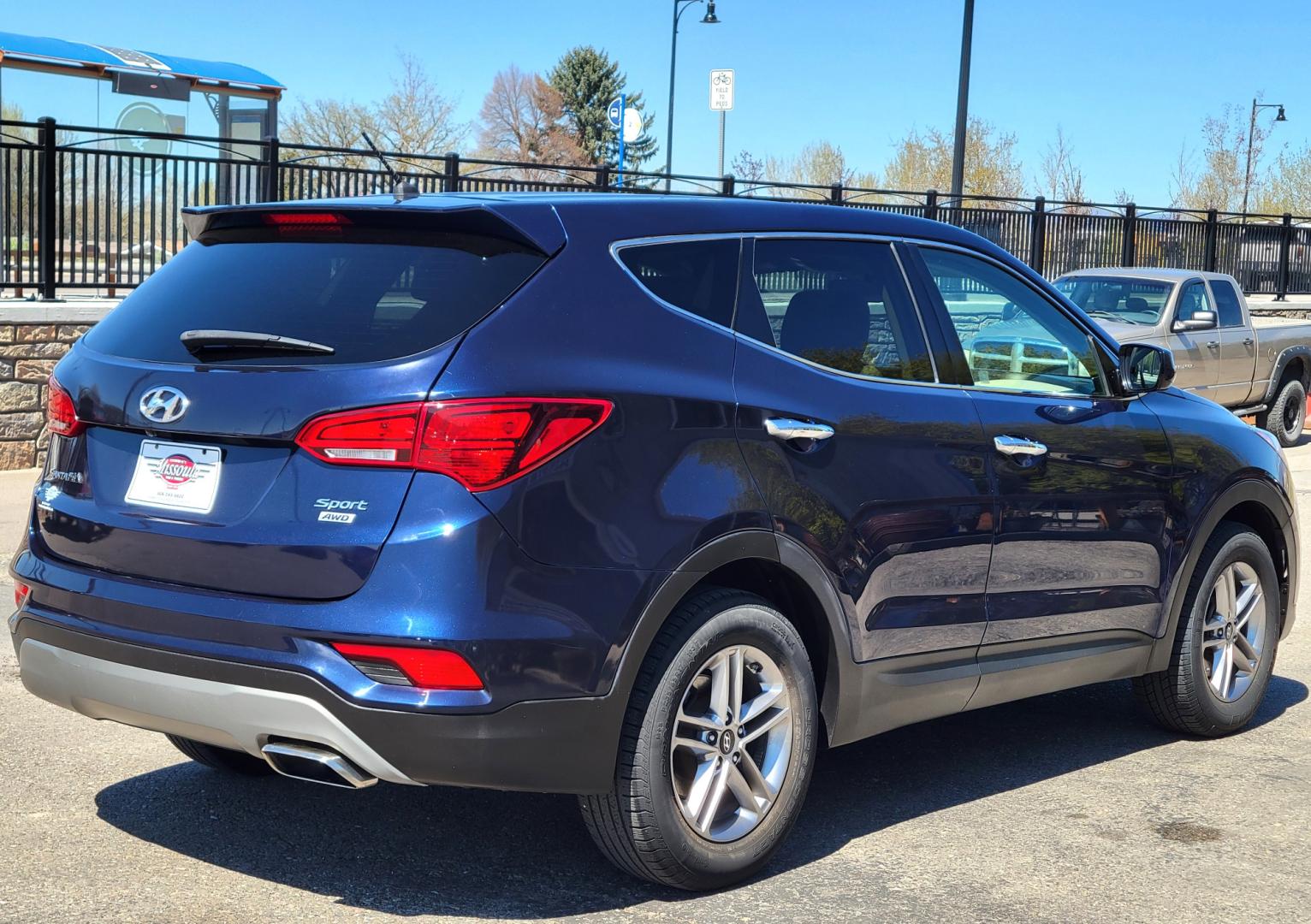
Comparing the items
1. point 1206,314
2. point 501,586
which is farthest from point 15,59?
point 501,586

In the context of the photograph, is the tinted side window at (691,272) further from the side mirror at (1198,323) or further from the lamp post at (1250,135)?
the lamp post at (1250,135)

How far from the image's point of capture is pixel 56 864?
4.07 meters

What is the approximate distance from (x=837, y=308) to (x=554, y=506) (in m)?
1.29

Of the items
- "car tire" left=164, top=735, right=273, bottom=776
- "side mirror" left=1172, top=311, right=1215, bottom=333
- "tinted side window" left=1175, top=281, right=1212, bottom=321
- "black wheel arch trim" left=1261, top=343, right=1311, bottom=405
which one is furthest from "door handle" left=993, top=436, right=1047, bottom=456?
"black wheel arch trim" left=1261, top=343, right=1311, bottom=405

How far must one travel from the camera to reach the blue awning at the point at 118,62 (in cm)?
1911

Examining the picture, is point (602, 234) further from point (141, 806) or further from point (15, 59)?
point (15, 59)

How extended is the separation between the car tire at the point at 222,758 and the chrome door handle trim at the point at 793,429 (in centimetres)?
191

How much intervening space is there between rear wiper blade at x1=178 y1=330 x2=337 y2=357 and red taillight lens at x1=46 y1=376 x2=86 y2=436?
37 cm

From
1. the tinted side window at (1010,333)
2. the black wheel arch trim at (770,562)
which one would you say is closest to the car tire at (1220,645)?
the tinted side window at (1010,333)

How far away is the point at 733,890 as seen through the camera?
4.09 m

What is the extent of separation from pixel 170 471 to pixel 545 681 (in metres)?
1.03

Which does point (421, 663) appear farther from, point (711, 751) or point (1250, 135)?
point (1250, 135)

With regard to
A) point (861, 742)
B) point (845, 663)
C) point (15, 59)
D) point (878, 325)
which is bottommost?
point (861, 742)

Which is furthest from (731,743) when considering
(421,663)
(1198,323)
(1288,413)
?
(1288,413)
